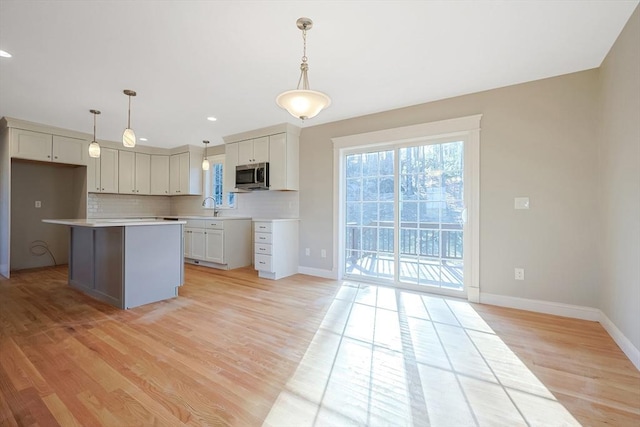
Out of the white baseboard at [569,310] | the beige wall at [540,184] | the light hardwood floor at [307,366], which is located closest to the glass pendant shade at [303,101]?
the light hardwood floor at [307,366]

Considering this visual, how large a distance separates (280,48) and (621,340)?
360 centimetres

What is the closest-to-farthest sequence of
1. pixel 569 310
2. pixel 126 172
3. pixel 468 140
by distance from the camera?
pixel 569 310 < pixel 468 140 < pixel 126 172

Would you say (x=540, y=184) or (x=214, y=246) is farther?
(x=214, y=246)

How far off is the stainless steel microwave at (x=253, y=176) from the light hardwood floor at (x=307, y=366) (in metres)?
2.11

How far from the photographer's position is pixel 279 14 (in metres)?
1.98

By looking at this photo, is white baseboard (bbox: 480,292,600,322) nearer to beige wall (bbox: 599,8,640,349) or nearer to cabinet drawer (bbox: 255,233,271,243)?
beige wall (bbox: 599,8,640,349)

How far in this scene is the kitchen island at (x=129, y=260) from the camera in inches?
117

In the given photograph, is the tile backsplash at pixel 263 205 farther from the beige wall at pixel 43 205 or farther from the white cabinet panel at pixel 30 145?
the white cabinet panel at pixel 30 145

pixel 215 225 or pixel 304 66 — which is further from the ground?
pixel 304 66

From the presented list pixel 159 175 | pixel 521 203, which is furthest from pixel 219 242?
pixel 521 203

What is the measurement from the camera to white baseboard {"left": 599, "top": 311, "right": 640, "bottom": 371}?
191 cm

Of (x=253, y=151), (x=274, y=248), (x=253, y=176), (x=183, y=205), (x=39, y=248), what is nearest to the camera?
(x=274, y=248)

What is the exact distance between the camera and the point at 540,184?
287 centimetres

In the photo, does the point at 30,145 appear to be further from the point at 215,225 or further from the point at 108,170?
the point at 215,225
